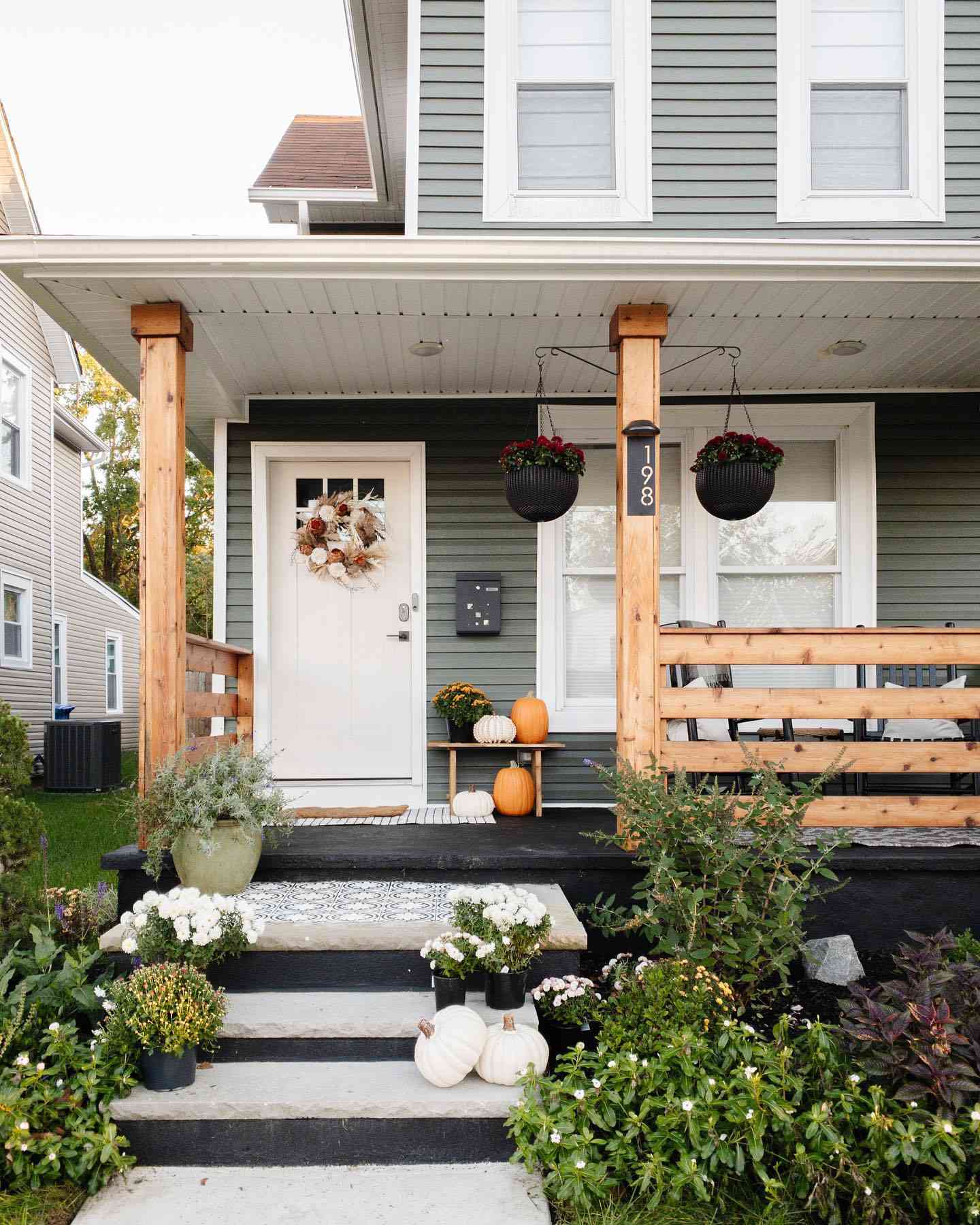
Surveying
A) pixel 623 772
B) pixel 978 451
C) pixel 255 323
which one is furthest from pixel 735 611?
→ pixel 255 323

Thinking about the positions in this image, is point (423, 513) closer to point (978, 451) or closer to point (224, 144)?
point (978, 451)

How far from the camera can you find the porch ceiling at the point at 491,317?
3.71m

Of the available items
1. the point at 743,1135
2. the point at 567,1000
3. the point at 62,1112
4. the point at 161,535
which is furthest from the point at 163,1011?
the point at 161,535

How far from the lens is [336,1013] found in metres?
2.87

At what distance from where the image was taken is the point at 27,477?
10859 mm

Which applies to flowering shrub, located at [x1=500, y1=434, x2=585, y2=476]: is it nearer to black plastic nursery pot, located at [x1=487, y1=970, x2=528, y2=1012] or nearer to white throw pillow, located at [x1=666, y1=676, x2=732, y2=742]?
white throw pillow, located at [x1=666, y1=676, x2=732, y2=742]

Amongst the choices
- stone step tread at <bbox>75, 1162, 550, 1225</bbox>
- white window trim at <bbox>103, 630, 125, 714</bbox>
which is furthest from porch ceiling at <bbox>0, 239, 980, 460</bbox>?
white window trim at <bbox>103, 630, 125, 714</bbox>

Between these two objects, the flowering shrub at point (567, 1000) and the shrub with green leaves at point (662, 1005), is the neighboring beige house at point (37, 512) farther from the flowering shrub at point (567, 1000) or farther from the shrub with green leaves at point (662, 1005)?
the shrub with green leaves at point (662, 1005)

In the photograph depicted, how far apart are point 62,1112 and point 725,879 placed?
1.89 meters

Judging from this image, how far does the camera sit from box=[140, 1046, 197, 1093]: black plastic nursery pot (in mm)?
2549

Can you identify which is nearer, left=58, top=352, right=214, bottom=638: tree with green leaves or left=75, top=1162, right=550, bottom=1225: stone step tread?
left=75, top=1162, right=550, bottom=1225: stone step tread

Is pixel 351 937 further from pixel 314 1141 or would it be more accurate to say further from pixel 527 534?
pixel 527 534

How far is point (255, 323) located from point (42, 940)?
2.66 m

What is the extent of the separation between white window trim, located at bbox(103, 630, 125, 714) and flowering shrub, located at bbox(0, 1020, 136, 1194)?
42.7ft
